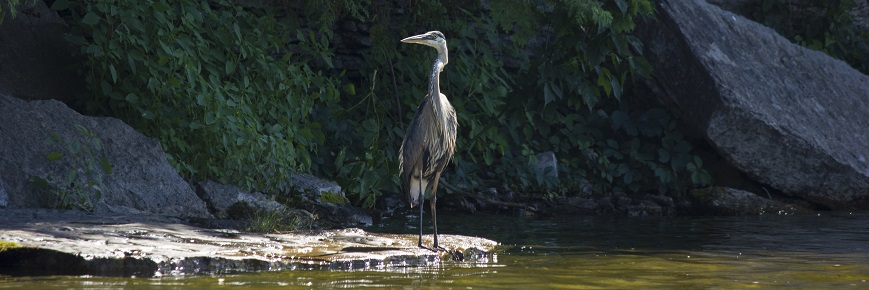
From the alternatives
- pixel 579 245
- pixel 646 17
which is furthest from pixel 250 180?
pixel 646 17

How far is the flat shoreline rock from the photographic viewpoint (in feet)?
16.2

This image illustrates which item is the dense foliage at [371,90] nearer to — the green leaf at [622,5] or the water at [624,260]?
the green leaf at [622,5]

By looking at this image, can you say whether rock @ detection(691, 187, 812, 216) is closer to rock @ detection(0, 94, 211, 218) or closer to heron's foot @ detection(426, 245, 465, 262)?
heron's foot @ detection(426, 245, 465, 262)

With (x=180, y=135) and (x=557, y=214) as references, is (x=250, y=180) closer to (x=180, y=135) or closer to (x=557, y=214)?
(x=180, y=135)

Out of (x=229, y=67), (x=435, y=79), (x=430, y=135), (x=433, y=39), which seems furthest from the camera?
(x=229, y=67)

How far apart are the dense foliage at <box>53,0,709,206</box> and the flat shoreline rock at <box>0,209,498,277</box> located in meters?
1.56

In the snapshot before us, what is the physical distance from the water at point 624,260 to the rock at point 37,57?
101 inches

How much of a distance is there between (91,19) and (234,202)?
157 cm

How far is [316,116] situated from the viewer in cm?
981

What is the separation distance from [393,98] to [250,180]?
2565 millimetres

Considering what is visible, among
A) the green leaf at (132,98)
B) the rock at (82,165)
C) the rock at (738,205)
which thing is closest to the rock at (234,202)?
the rock at (82,165)

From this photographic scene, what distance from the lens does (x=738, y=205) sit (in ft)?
31.5

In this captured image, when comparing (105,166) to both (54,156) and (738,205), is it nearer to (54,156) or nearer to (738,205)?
(54,156)

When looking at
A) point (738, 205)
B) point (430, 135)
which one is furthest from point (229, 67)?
point (738, 205)
